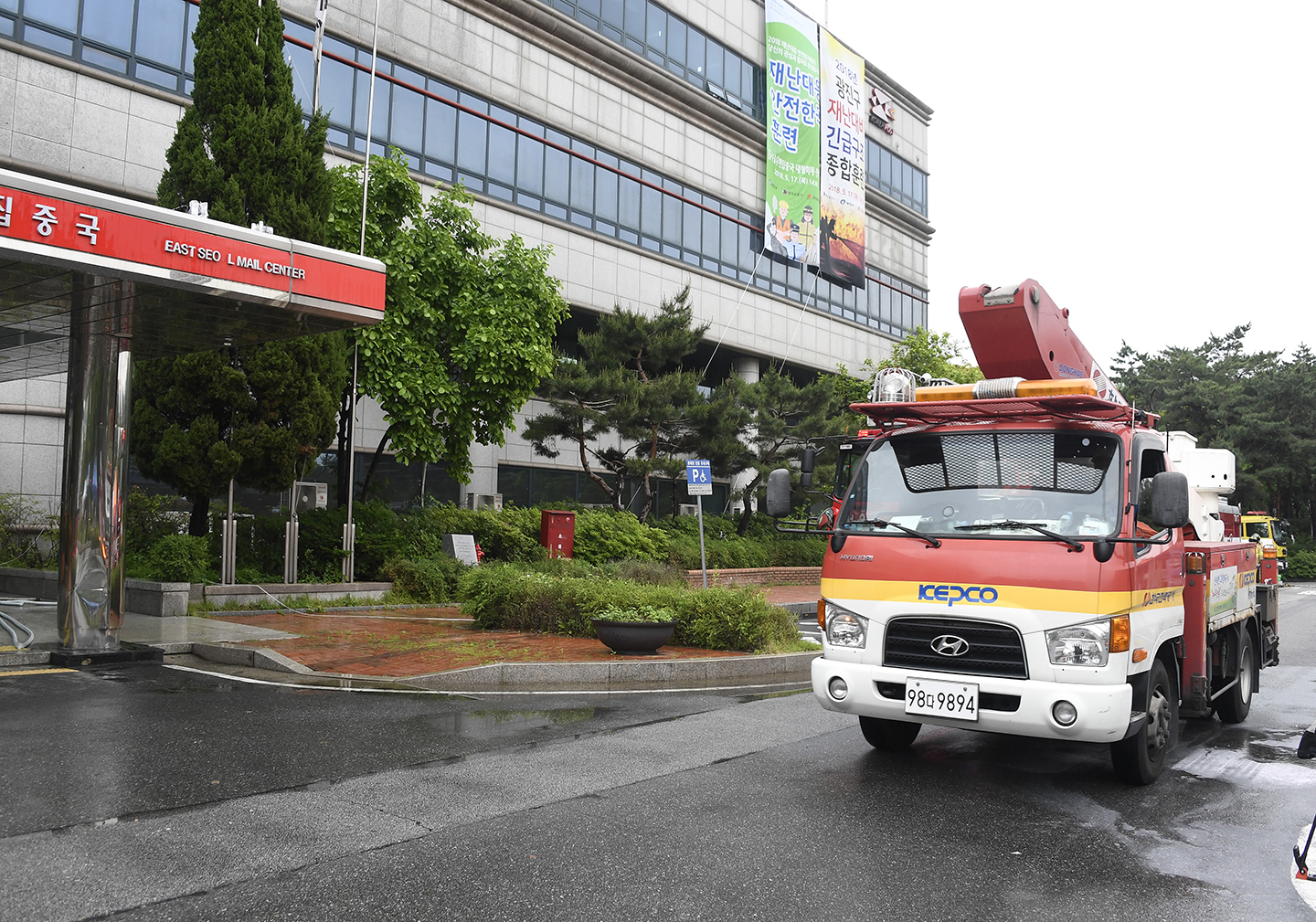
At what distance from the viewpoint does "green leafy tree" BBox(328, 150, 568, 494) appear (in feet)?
64.9

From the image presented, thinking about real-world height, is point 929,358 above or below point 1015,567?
above

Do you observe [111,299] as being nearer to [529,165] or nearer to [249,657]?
[249,657]

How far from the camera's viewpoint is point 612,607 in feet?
41.5

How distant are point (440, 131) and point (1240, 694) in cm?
2305

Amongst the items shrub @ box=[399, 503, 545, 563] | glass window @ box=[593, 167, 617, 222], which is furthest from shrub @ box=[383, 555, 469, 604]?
glass window @ box=[593, 167, 617, 222]

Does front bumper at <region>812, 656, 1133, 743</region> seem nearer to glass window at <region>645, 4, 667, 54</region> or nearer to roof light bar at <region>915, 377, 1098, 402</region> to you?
roof light bar at <region>915, 377, 1098, 402</region>

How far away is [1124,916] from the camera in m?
4.32

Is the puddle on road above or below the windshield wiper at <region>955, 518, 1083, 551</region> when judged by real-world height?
below

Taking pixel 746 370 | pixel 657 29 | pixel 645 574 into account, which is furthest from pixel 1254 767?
pixel 657 29

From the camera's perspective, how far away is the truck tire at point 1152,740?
21.0 feet

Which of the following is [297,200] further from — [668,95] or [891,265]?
[891,265]

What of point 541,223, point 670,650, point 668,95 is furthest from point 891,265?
point 670,650

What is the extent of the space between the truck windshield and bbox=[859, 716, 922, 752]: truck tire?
1.61 metres

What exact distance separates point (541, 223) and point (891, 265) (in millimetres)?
21893
